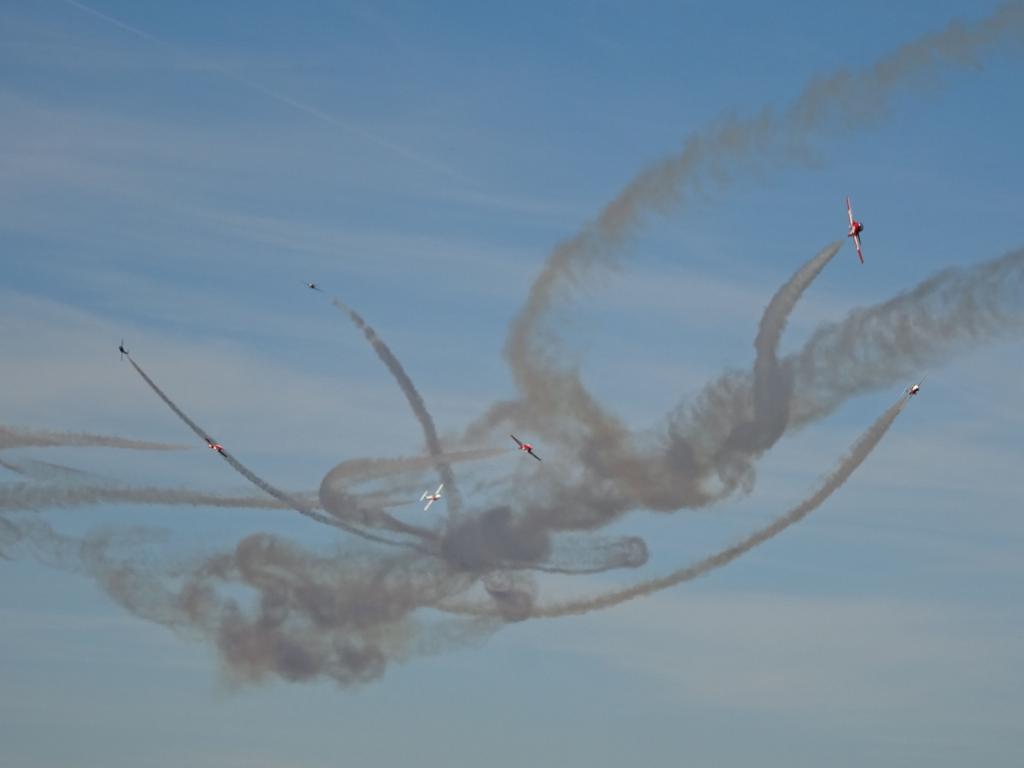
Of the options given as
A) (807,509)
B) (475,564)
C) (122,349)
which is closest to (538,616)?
(475,564)

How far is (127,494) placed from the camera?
189 metres

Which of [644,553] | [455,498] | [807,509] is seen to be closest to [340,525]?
[455,498]

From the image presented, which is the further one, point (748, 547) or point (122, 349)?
point (122, 349)

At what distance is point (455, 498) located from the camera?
612 ft

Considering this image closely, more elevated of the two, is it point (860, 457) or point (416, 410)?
point (416, 410)

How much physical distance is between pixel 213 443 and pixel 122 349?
8.50m

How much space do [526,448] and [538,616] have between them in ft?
35.3

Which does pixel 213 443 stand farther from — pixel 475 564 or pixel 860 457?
pixel 860 457

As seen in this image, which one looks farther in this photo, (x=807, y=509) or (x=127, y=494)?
(x=127, y=494)

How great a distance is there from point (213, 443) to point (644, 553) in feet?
96.3

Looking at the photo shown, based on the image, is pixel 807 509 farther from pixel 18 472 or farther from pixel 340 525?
pixel 18 472

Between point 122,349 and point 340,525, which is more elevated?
point 122,349

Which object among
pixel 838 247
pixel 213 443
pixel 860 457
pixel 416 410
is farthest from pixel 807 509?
pixel 213 443

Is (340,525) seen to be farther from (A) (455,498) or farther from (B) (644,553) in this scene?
(B) (644,553)
